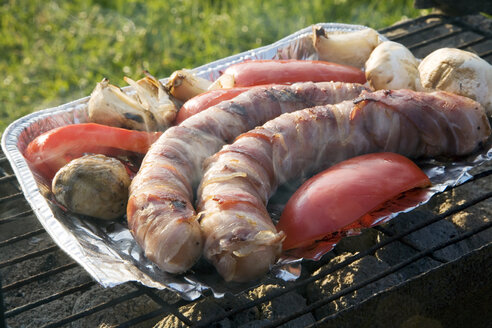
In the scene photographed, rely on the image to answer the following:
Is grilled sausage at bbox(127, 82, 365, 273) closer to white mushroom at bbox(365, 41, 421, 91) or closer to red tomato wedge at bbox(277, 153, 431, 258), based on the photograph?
white mushroom at bbox(365, 41, 421, 91)

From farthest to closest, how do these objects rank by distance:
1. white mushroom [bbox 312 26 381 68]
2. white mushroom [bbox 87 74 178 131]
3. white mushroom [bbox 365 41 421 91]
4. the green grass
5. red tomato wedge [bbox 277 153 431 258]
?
the green grass → white mushroom [bbox 312 26 381 68] → white mushroom [bbox 365 41 421 91] → white mushroom [bbox 87 74 178 131] → red tomato wedge [bbox 277 153 431 258]

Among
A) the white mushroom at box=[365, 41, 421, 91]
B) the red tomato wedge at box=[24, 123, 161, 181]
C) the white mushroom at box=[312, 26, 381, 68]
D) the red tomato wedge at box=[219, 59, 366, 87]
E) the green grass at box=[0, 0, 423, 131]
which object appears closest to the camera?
the red tomato wedge at box=[24, 123, 161, 181]

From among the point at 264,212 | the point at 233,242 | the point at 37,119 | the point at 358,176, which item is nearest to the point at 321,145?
the point at 358,176

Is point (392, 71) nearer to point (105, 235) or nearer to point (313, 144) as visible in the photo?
point (313, 144)

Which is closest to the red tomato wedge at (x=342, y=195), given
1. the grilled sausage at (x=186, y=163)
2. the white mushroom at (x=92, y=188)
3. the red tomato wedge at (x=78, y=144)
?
the grilled sausage at (x=186, y=163)

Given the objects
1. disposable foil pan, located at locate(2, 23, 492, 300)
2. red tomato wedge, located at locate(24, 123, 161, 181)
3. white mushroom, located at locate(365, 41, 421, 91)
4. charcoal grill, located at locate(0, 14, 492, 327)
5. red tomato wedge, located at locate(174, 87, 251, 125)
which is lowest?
charcoal grill, located at locate(0, 14, 492, 327)

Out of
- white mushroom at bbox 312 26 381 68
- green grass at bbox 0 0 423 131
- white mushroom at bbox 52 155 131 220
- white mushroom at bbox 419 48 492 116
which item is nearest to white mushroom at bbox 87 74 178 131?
white mushroom at bbox 52 155 131 220

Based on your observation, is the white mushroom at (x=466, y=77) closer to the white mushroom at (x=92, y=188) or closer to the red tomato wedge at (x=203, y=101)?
the red tomato wedge at (x=203, y=101)
